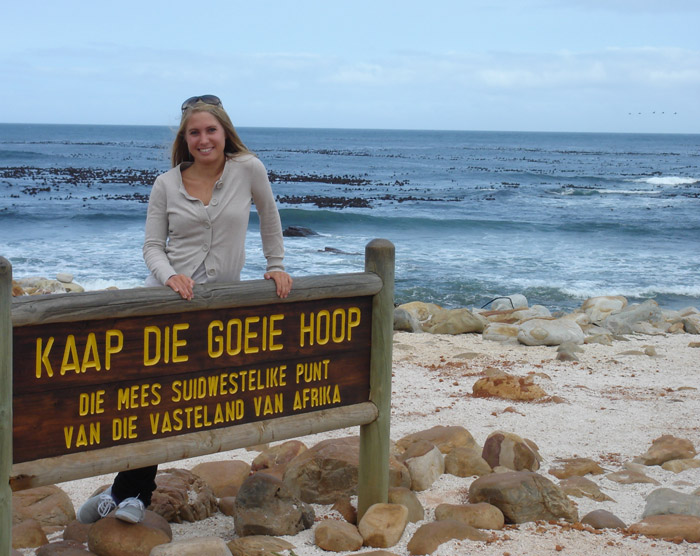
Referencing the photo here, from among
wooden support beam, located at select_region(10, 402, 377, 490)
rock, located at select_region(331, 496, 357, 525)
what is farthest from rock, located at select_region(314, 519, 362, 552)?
wooden support beam, located at select_region(10, 402, 377, 490)

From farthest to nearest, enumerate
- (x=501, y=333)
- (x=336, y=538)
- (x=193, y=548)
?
(x=501, y=333) < (x=336, y=538) < (x=193, y=548)

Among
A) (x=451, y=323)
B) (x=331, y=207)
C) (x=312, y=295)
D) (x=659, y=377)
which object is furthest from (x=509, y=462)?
(x=331, y=207)

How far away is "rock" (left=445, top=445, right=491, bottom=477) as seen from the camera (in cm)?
461

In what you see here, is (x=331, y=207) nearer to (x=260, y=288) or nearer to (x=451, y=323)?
(x=451, y=323)

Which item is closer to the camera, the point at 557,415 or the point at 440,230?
the point at 557,415

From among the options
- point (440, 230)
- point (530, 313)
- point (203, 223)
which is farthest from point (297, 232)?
point (203, 223)

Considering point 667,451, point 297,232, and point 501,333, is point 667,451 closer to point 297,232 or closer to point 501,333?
point 501,333

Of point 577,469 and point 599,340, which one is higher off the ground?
point 577,469

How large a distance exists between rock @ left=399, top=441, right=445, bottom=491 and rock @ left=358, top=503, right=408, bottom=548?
61 centimetres

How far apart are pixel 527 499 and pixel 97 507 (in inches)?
78.3

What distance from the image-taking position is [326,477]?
165 inches

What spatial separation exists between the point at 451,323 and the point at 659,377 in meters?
2.96

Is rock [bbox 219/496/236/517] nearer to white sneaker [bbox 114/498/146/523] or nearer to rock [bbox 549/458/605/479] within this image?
white sneaker [bbox 114/498/146/523]

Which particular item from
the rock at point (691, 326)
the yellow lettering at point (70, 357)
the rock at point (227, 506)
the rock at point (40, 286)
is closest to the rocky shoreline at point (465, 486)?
the rock at point (227, 506)
